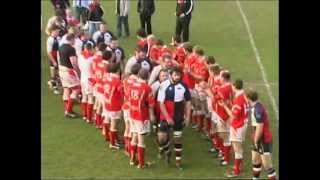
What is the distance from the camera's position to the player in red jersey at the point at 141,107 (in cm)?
1330

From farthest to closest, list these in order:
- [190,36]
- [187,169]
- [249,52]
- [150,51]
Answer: [190,36] → [249,52] → [150,51] → [187,169]

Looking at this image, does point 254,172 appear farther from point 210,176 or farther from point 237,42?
point 237,42

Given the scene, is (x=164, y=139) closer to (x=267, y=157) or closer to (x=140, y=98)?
(x=140, y=98)

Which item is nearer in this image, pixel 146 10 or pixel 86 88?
pixel 86 88

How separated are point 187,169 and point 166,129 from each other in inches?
38.5

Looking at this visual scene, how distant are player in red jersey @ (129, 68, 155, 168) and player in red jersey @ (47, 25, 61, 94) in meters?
4.81

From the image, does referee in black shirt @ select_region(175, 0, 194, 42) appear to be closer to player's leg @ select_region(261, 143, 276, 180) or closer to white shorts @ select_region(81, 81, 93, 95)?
white shorts @ select_region(81, 81, 93, 95)

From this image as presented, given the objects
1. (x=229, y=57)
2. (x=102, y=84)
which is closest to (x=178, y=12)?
(x=229, y=57)

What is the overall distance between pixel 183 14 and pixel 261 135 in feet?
31.8

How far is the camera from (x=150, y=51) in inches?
633

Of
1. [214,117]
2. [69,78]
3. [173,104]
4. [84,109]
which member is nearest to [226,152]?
[214,117]

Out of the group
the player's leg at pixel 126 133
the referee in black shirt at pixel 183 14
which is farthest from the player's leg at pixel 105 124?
the referee in black shirt at pixel 183 14

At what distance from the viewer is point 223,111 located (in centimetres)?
1388

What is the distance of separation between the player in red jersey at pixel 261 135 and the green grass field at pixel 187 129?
3.43 ft
